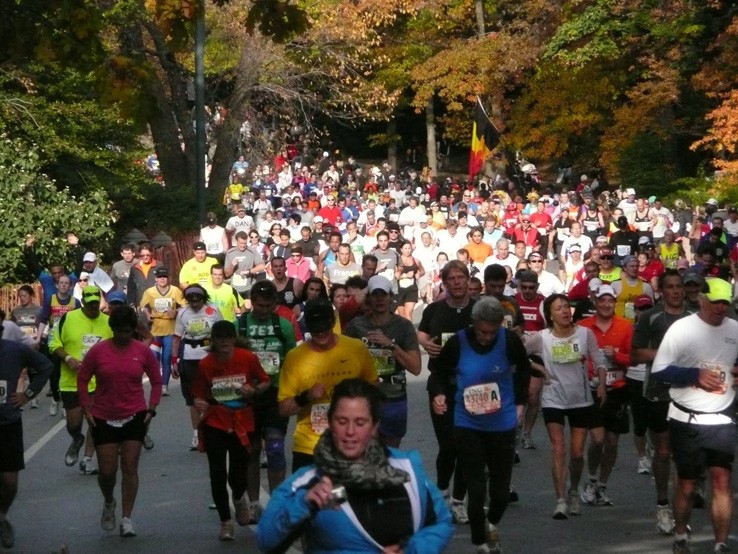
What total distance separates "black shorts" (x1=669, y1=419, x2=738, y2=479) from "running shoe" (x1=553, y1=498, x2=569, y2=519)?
1.89m

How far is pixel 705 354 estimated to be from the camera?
29.5 ft

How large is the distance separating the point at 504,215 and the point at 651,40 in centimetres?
1073

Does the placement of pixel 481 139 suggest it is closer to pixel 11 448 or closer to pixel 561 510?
pixel 561 510

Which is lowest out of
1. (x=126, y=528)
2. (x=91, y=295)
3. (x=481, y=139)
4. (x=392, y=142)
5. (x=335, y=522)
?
(x=126, y=528)

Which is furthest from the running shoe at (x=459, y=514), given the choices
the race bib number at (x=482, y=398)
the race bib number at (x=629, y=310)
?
the race bib number at (x=629, y=310)

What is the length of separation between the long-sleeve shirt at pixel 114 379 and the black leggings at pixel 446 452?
6.64 feet

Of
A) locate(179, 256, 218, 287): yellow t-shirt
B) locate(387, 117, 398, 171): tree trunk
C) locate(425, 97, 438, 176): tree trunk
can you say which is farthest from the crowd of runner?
locate(387, 117, 398, 171): tree trunk

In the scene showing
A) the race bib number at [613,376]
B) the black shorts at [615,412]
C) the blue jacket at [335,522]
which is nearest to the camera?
the blue jacket at [335,522]

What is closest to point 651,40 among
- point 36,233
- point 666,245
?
point 666,245

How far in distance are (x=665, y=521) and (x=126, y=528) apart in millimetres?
3663

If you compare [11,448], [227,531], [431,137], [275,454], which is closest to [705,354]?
[275,454]

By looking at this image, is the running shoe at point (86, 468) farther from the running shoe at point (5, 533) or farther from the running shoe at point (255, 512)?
the running shoe at point (5, 533)

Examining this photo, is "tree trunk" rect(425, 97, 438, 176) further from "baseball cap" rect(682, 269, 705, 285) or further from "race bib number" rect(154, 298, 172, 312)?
"baseball cap" rect(682, 269, 705, 285)

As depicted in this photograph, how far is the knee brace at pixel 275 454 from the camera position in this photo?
10383 millimetres
